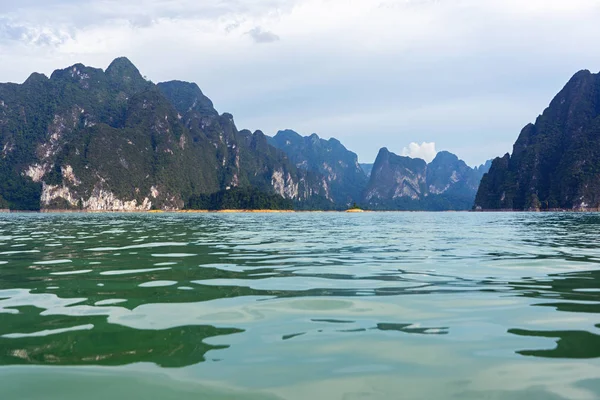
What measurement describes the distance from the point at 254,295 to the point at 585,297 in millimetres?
6248

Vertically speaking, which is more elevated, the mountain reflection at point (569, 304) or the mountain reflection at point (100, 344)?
the mountain reflection at point (569, 304)

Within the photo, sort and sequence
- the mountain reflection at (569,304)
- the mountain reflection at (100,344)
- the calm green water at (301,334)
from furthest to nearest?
the mountain reflection at (569,304) → the mountain reflection at (100,344) → the calm green water at (301,334)

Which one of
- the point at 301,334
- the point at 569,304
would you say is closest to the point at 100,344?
the point at 301,334

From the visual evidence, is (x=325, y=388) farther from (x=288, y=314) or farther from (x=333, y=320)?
(x=288, y=314)

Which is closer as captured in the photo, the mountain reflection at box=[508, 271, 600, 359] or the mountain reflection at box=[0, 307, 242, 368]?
the mountain reflection at box=[0, 307, 242, 368]

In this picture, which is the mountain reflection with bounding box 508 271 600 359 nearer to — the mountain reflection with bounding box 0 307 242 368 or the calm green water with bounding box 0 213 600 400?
the calm green water with bounding box 0 213 600 400

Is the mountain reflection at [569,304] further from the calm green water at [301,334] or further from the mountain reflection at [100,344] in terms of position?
the mountain reflection at [100,344]

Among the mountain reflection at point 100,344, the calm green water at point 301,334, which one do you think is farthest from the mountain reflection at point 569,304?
the mountain reflection at point 100,344

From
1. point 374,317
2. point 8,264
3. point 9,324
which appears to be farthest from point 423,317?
point 8,264

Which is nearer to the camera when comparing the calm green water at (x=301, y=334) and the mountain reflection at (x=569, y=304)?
the calm green water at (x=301, y=334)

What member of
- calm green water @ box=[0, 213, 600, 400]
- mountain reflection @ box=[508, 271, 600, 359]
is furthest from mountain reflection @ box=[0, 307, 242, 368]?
mountain reflection @ box=[508, 271, 600, 359]

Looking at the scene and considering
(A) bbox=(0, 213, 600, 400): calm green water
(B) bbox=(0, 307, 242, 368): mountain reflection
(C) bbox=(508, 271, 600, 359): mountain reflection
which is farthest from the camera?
(C) bbox=(508, 271, 600, 359): mountain reflection

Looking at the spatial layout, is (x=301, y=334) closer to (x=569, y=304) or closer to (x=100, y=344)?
(x=100, y=344)

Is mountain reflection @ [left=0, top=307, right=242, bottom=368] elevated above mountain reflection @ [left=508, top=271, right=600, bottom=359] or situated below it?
below
